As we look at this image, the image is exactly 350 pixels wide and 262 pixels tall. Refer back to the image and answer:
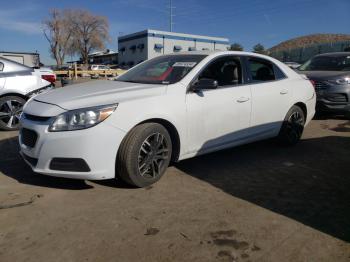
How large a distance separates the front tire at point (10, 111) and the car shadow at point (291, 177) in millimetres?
3664

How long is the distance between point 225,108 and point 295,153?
5.46 ft

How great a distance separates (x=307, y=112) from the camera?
5754 millimetres

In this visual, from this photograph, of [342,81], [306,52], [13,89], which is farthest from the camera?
[306,52]

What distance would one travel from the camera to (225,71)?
4629 mm

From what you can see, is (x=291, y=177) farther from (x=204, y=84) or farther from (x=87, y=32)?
(x=87, y=32)

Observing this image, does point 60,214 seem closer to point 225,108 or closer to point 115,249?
point 115,249

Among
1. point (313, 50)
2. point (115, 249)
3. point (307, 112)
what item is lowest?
point (115, 249)

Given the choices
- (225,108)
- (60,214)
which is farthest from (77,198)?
(225,108)

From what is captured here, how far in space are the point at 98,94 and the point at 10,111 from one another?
3.57m

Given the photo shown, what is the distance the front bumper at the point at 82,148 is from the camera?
129 inches

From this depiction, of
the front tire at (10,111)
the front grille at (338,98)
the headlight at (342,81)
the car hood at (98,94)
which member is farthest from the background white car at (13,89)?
the headlight at (342,81)

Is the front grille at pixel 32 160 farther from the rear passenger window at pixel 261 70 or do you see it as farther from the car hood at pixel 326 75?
the car hood at pixel 326 75

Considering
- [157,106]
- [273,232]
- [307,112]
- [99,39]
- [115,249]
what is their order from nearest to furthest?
[115,249] → [273,232] → [157,106] → [307,112] → [99,39]

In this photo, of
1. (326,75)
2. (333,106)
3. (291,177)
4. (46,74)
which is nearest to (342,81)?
(326,75)
